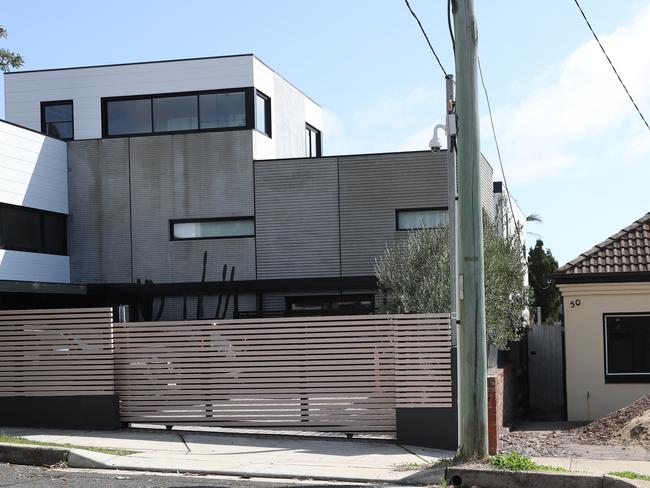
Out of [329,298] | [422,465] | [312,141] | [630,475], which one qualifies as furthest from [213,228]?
[630,475]

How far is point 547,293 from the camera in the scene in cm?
4672

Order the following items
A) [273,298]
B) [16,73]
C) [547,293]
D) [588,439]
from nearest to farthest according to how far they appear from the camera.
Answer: [588,439] → [273,298] → [16,73] → [547,293]

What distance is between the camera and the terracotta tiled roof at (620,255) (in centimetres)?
1989

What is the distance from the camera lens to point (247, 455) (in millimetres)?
12625

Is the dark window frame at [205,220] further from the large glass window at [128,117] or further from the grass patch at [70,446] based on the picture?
the grass patch at [70,446]

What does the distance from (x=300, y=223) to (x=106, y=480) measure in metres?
15.0

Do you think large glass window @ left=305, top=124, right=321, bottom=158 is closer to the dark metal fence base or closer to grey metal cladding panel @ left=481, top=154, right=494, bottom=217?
grey metal cladding panel @ left=481, top=154, right=494, bottom=217

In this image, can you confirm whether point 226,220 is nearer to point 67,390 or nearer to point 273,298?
point 273,298

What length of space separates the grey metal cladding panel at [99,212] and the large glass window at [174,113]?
3.73ft

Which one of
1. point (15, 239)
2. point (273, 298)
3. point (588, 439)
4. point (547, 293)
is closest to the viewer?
point (588, 439)

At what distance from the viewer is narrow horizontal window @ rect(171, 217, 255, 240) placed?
25.7 meters

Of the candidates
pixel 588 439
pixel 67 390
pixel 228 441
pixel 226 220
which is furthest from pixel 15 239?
pixel 588 439

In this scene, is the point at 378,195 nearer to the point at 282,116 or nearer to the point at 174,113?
the point at 282,116

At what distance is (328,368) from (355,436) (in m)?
1.07
